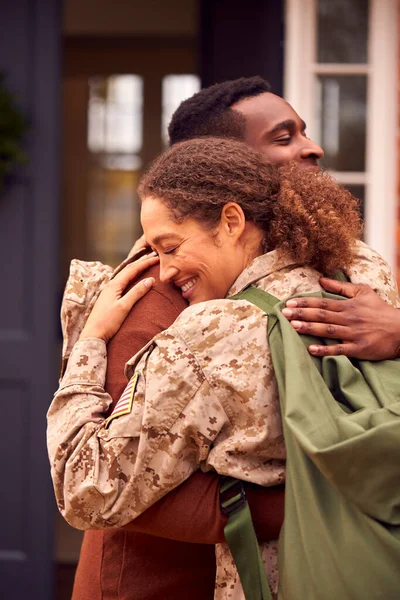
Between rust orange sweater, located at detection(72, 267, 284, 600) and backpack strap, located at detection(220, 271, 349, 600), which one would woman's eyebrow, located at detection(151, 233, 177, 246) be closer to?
rust orange sweater, located at detection(72, 267, 284, 600)

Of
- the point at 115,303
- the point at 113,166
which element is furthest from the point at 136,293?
the point at 113,166

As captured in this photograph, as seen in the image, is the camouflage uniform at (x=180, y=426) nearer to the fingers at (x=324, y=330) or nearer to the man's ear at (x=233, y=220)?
the fingers at (x=324, y=330)

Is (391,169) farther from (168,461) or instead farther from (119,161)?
(119,161)

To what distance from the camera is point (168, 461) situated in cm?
134

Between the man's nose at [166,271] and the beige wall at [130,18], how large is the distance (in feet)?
18.1

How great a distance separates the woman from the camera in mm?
1331

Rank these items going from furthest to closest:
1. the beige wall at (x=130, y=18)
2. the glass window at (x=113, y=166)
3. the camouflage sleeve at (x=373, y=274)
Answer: the glass window at (x=113, y=166)
the beige wall at (x=130, y=18)
the camouflage sleeve at (x=373, y=274)

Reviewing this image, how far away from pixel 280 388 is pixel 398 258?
218 centimetres

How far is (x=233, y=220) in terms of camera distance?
1.50 m

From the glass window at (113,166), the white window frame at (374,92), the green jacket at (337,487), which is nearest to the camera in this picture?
the green jacket at (337,487)

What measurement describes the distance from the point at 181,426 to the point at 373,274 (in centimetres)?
53

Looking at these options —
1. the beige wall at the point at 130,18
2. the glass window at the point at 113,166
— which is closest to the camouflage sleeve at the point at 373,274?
the beige wall at the point at 130,18

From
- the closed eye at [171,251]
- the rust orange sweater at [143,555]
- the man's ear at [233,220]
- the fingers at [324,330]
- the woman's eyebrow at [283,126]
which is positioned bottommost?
the rust orange sweater at [143,555]

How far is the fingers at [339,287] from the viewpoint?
1499 millimetres
